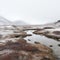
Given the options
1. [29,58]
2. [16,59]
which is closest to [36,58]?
[29,58]

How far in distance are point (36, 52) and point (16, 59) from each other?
7.30 ft

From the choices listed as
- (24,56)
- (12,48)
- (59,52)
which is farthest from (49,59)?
(12,48)

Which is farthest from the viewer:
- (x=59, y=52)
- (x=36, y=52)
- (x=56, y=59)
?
(x=59, y=52)

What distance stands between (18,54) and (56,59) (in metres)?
2.46

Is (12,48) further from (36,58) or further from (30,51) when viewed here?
(36,58)

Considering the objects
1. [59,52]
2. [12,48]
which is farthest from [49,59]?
[12,48]

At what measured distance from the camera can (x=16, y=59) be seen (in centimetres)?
1123

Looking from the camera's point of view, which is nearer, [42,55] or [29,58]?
[29,58]

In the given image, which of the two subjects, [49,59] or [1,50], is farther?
[1,50]

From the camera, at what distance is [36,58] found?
11.5 m

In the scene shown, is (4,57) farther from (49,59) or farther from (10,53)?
(49,59)

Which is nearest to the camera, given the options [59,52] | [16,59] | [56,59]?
[16,59]

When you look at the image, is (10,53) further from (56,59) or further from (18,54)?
(56,59)

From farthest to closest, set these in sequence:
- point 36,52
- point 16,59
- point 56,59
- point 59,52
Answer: point 59,52, point 36,52, point 56,59, point 16,59
